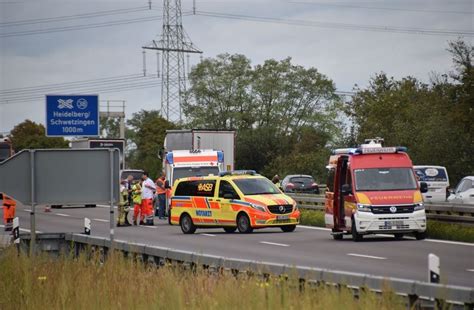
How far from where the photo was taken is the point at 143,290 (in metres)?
12.8

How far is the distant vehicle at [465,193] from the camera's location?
128ft

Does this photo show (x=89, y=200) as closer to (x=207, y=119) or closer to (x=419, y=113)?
(x=419, y=113)

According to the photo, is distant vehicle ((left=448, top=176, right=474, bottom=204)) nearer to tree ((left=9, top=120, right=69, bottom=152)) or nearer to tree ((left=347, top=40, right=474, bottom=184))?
tree ((left=347, top=40, right=474, bottom=184))

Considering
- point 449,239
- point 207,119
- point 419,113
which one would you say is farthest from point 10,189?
point 207,119

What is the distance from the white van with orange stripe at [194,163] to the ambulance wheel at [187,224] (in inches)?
338

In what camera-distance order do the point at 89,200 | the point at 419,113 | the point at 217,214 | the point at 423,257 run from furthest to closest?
the point at 419,113 → the point at 217,214 → the point at 423,257 → the point at 89,200

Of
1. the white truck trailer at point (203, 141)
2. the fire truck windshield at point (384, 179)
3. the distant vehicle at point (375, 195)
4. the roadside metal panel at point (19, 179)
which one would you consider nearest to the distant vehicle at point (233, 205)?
the distant vehicle at point (375, 195)

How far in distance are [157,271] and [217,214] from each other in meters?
21.1

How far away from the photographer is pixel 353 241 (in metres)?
29.9

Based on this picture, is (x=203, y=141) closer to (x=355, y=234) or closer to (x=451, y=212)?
(x=451, y=212)

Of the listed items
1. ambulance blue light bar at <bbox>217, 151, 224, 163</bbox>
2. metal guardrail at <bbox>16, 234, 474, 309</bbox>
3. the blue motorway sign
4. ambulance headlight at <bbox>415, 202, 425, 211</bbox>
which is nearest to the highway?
ambulance headlight at <bbox>415, 202, 425, 211</bbox>

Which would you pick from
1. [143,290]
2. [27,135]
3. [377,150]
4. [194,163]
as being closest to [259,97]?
[27,135]

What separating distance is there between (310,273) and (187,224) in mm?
24771

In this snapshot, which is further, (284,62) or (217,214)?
(284,62)
